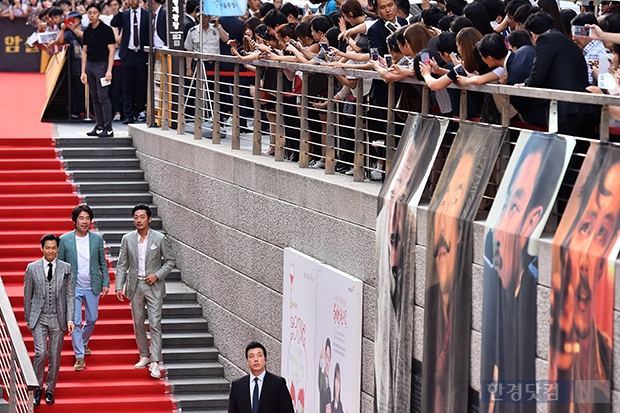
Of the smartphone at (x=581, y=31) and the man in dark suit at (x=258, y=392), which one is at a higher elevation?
the smartphone at (x=581, y=31)

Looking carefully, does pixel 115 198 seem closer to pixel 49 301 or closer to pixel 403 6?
pixel 49 301

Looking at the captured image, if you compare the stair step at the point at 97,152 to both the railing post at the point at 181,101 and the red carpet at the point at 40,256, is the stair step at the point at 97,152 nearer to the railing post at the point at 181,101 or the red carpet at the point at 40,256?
the red carpet at the point at 40,256

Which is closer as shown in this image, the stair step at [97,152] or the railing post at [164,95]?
the railing post at [164,95]

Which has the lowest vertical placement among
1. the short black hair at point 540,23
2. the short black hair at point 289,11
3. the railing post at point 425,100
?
the railing post at point 425,100

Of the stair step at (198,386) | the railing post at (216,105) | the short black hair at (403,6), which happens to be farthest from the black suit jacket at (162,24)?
the short black hair at (403,6)

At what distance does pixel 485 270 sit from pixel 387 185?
78.9 inches

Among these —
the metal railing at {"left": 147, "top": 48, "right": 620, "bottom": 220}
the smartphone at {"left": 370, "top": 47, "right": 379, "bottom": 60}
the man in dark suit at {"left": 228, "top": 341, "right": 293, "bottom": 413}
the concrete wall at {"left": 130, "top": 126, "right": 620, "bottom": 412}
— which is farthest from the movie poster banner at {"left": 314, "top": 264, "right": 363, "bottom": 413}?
the smartphone at {"left": 370, "top": 47, "right": 379, "bottom": 60}

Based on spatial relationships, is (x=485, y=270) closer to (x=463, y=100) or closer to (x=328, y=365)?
(x=463, y=100)

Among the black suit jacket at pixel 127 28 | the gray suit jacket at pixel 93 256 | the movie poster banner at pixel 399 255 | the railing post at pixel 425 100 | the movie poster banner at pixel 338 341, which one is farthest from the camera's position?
the black suit jacket at pixel 127 28

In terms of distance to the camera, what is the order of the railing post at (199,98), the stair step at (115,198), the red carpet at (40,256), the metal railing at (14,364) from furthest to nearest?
the stair step at (115,198)
the railing post at (199,98)
the red carpet at (40,256)
the metal railing at (14,364)

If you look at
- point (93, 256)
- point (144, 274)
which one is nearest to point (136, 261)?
point (144, 274)

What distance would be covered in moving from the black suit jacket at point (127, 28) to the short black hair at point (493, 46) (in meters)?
10.9

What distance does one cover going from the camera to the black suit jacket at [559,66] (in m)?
7.84

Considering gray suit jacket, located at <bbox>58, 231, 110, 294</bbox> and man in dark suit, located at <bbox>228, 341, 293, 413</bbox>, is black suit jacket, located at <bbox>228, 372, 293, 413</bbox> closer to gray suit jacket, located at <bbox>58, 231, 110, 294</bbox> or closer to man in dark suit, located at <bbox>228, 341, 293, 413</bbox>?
man in dark suit, located at <bbox>228, 341, 293, 413</bbox>
